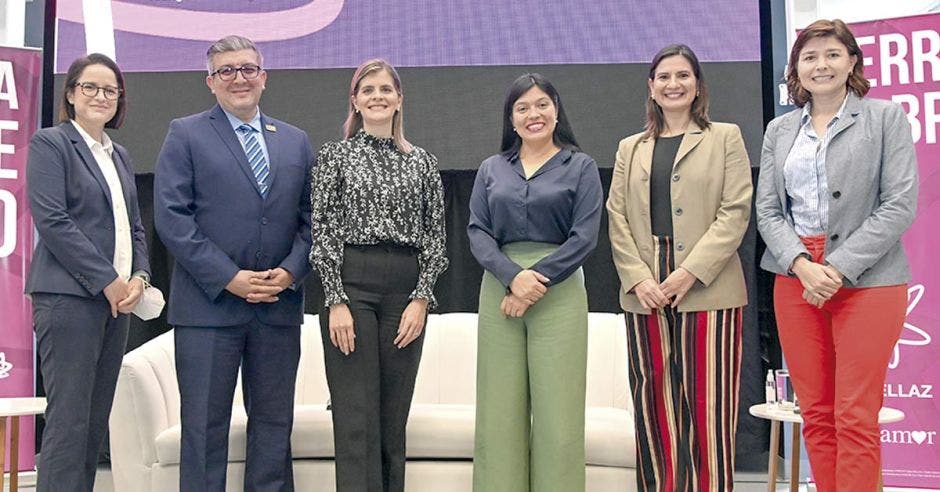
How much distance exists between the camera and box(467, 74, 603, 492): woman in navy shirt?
9.00ft

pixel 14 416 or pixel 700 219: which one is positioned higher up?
pixel 700 219

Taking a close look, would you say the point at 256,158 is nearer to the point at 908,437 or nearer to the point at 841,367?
the point at 841,367

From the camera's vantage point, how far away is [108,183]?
291 cm

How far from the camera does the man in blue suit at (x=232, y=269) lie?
2727 millimetres

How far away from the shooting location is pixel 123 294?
279cm

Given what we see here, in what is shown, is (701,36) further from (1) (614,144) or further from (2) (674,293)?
(2) (674,293)

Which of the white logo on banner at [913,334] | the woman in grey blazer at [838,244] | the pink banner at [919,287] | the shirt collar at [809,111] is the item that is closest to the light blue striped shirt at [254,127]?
the woman in grey blazer at [838,244]

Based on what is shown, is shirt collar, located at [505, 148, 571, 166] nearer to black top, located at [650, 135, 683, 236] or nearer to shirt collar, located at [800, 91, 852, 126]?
black top, located at [650, 135, 683, 236]

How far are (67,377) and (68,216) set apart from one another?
529mm

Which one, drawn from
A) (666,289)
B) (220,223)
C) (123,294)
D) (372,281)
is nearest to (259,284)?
(220,223)

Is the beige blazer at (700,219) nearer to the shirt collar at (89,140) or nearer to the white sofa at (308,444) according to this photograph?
the white sofa at (308,444)

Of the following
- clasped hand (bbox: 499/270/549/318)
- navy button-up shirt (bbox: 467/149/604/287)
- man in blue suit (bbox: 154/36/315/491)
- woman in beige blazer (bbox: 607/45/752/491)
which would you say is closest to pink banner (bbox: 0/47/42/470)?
man in blue suit (bbox: 154/36/315/491)

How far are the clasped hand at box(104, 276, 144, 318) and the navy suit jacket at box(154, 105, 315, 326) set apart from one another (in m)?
0.14

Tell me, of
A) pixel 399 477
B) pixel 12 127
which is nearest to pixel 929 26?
pixel 399 477
